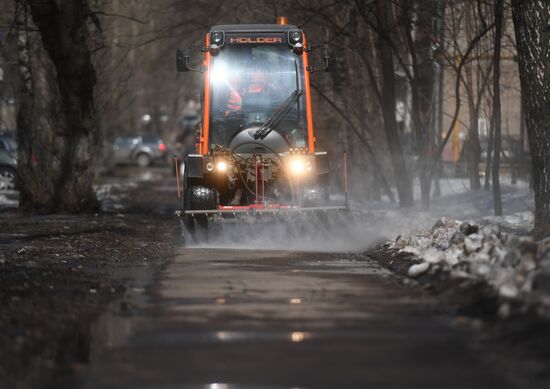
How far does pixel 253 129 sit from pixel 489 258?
7.85m

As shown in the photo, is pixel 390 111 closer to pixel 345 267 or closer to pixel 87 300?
pixel 345 267

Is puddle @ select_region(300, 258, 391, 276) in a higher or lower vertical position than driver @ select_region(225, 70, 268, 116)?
lower

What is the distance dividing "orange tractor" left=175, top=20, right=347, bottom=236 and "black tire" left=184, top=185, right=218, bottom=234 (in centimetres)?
1

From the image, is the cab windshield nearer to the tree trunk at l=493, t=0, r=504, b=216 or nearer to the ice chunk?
the tree trunk at l=493, t=0, r=504, b=216

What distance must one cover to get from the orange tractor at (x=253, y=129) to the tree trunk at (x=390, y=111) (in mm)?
4610

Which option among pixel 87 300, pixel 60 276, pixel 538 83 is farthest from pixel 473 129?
pixel 87 300

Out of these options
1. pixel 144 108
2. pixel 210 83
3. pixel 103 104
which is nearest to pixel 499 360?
pixel 210 83

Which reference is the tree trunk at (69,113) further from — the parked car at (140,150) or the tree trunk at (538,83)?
the parked car at (140,150)

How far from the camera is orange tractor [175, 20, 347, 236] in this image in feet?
62.5

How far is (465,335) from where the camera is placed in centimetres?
930

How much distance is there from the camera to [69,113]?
26.7m

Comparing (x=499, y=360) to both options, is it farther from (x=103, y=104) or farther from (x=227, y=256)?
(x=103, y=104)

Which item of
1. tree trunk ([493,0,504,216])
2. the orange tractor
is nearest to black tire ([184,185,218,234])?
the orange tractor

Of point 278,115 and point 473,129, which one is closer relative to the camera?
point 278,115
